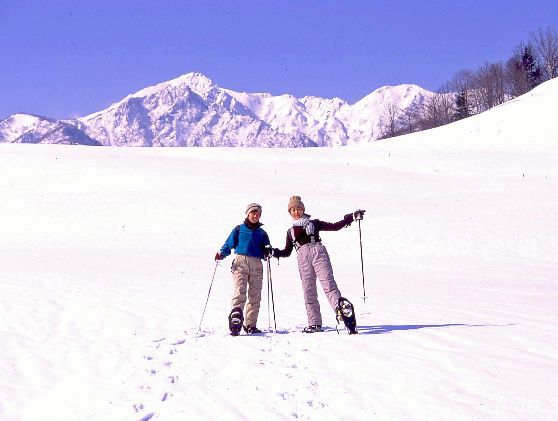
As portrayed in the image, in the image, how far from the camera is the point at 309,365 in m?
6.93

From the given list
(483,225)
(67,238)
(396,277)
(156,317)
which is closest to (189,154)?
(67,238)

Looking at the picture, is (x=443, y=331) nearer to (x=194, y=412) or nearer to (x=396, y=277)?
(x=194, y=412)

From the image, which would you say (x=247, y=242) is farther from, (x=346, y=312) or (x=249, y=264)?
(x=346, y=312)

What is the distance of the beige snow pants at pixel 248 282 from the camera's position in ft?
29.7

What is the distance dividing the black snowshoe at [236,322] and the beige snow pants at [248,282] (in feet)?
0.91

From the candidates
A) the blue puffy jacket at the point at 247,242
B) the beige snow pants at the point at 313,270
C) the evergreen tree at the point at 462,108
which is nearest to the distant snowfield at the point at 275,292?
the beige snow pants at the point at 313,270

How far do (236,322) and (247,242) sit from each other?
1368 millimetres

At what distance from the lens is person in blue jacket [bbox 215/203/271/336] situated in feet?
29.7

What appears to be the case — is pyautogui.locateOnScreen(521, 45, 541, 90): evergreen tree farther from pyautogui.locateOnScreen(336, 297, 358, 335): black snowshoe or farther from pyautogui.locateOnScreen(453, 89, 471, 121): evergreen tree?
pyautogui.locateOnScreen(336, 297, 358, 335): black snowshoe

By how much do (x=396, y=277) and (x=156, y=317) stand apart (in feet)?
28.9

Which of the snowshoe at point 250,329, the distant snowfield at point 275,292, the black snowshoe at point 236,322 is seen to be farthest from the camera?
the snowshoe at point 250,329

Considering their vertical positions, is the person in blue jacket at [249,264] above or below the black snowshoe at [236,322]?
above

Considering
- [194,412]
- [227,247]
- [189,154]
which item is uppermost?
[189,154]

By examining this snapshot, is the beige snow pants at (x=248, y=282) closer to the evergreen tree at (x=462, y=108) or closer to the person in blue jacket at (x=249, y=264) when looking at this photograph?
the person in blue jacket at (x=249, y=264)
